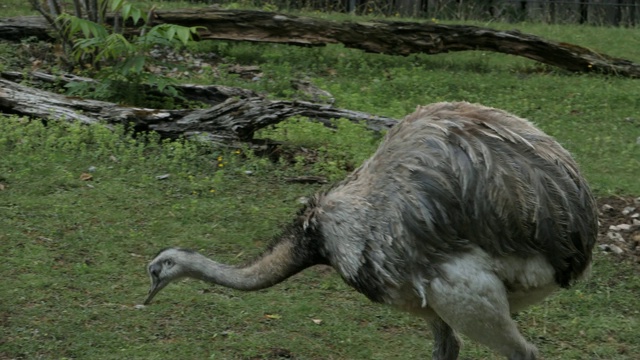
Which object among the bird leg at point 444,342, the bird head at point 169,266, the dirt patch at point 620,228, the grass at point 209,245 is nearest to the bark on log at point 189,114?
the grass at point 209,245

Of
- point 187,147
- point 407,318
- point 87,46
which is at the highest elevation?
point 87,46

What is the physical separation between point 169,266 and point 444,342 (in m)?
1.58

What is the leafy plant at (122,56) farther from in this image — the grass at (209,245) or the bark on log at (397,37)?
the bark on log at (397,37)

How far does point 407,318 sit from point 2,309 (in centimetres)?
252

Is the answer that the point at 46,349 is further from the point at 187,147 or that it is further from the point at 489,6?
the point at 489,6

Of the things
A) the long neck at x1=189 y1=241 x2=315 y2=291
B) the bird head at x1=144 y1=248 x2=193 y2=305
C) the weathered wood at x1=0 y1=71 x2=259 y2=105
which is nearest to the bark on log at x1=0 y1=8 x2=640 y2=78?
the weathered wood at x1=0 y1=71 x2=259 y2=105

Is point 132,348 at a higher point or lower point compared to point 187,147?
lower

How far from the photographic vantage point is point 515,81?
12.0 meters

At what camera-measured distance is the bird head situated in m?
5.89

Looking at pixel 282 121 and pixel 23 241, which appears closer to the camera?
pixel 23 241

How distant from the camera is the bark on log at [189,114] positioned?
887 cm

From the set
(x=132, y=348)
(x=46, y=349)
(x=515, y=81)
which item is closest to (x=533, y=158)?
(x=132, y=348)

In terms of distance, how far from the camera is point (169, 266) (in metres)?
5.95

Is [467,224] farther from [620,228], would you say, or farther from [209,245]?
[620,228]
